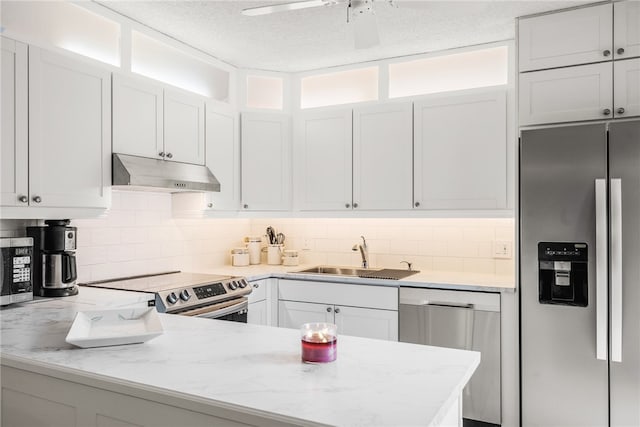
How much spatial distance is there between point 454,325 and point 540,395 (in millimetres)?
604

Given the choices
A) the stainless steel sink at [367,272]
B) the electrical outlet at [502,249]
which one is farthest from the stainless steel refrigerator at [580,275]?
the stainless steel sink at [367,272]

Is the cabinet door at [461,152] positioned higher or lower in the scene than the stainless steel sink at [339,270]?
higher

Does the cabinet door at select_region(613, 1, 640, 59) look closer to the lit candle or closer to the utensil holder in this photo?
the lit candle

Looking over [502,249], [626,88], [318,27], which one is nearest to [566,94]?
[626,88]

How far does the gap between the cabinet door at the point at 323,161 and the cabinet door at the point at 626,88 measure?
1.75 meters

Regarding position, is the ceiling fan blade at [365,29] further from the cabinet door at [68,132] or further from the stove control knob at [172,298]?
the stove control knob at [172,298]

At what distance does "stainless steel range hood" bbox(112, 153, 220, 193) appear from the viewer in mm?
2762

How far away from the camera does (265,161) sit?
12.8 feet

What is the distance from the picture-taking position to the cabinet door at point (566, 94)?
9.04 ft

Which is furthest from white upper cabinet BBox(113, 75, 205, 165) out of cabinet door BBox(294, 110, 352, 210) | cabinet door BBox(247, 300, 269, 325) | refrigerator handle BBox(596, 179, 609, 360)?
refrigerator handle BBox(596, 179, 609, 360)

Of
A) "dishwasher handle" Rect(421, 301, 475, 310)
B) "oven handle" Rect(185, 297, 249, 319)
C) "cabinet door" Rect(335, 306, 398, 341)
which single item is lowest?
"cabinet door" Rect(335, 306, 398, 341)

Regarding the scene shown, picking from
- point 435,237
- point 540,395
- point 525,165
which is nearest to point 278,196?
point 435,237

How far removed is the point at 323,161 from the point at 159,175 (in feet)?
4.37

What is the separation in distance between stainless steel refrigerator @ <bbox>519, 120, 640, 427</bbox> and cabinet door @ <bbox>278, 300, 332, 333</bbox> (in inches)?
51.4
